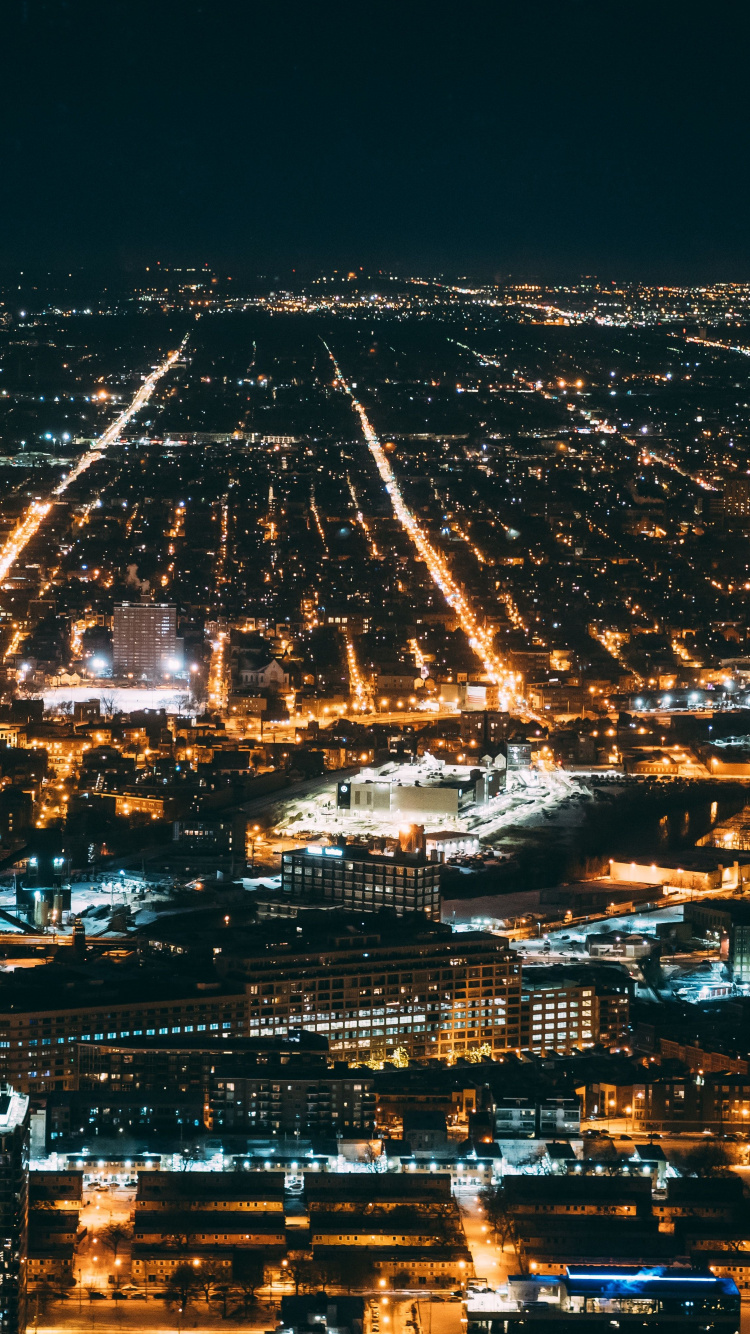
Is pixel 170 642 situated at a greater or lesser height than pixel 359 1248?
lesser

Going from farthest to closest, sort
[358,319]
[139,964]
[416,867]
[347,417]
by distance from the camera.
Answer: [358,319], [347,417], [416,867], [139,964]

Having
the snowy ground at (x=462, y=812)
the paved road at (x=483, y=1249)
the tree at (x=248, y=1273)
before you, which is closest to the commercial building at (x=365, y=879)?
the snowy ground at (x=462, y=812)

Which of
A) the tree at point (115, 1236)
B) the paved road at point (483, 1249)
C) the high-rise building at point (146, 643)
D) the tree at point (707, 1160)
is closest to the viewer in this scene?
the paved road at point (483, 1249)

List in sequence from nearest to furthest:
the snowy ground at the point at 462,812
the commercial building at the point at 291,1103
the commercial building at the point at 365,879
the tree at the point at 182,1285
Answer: the tree at the point at 182,1285
the commercial building at the point at 291,1103
the commercial building at the point at 365,879
the snowy ground at the point at 462,812

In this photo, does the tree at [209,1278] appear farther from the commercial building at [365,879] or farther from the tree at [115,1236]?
the commercial building at [365,879]

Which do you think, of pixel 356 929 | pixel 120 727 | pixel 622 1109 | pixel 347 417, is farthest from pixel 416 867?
pixel 347 417

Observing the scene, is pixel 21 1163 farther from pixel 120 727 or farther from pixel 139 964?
pixel 120 727
